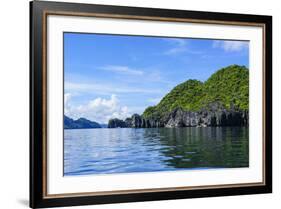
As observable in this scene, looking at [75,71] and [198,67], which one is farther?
[198,67]

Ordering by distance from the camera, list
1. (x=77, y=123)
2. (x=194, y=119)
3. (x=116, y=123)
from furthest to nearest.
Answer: (x=194, y=119) → (x=116, y=123) → (x=77, y=123)

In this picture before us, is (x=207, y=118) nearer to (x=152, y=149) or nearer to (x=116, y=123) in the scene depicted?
(x=152, y=149)

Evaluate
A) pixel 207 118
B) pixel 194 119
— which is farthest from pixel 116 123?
pixel 207 118

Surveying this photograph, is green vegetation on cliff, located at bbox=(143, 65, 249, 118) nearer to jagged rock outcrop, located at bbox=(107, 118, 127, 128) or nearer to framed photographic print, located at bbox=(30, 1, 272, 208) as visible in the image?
framed photographic print, located at bbox=(30, 1, 272, 208)

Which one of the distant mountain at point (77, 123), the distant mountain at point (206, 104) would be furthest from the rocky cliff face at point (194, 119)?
the distant mountain at point (77, 123)

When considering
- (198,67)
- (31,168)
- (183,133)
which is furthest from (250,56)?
(31,168)

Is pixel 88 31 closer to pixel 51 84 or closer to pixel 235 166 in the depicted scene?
pixel 51 84

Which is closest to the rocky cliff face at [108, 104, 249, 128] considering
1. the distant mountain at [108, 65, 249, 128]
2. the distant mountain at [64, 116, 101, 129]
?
the distant mountain at [108, 65, 249, 128]
